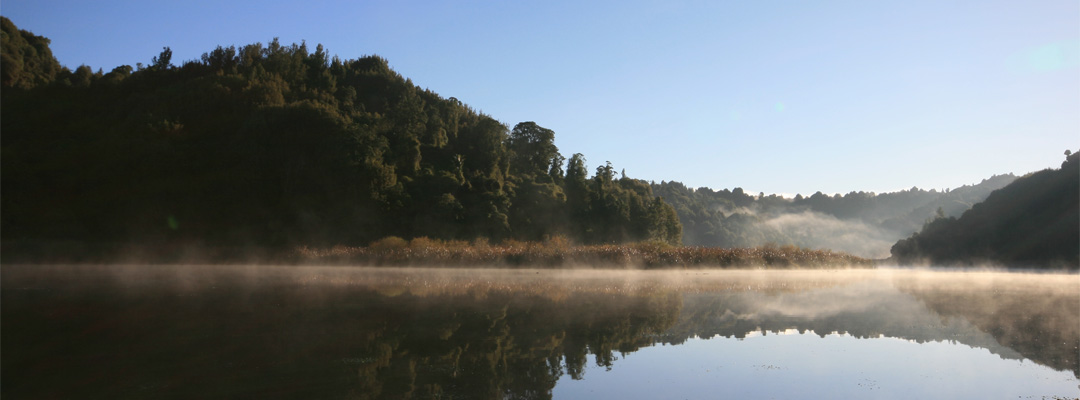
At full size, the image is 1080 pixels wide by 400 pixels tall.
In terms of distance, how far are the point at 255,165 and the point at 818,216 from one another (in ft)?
547

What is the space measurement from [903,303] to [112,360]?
1992cm

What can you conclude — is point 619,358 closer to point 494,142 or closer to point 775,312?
point 775,312

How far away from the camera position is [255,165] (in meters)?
56.2

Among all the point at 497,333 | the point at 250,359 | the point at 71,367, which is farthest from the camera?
the point at 497,333

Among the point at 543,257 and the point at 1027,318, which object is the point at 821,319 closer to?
the point at 1027,318

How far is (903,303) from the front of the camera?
1822 centimetres

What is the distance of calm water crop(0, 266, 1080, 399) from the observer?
6.95m

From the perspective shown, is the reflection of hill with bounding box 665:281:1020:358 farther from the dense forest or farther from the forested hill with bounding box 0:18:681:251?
the dense forest

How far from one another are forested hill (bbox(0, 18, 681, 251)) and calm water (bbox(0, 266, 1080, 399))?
38931 mm

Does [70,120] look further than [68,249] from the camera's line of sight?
Yes

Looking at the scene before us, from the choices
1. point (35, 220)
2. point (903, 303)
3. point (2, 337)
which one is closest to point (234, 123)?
point (35, 220)

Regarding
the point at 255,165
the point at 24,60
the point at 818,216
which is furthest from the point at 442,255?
the point at 818,216

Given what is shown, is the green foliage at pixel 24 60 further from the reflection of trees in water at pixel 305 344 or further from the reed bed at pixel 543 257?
the reflection of trees in water at pixel 305 344

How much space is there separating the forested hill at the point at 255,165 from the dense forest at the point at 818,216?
65618mm
